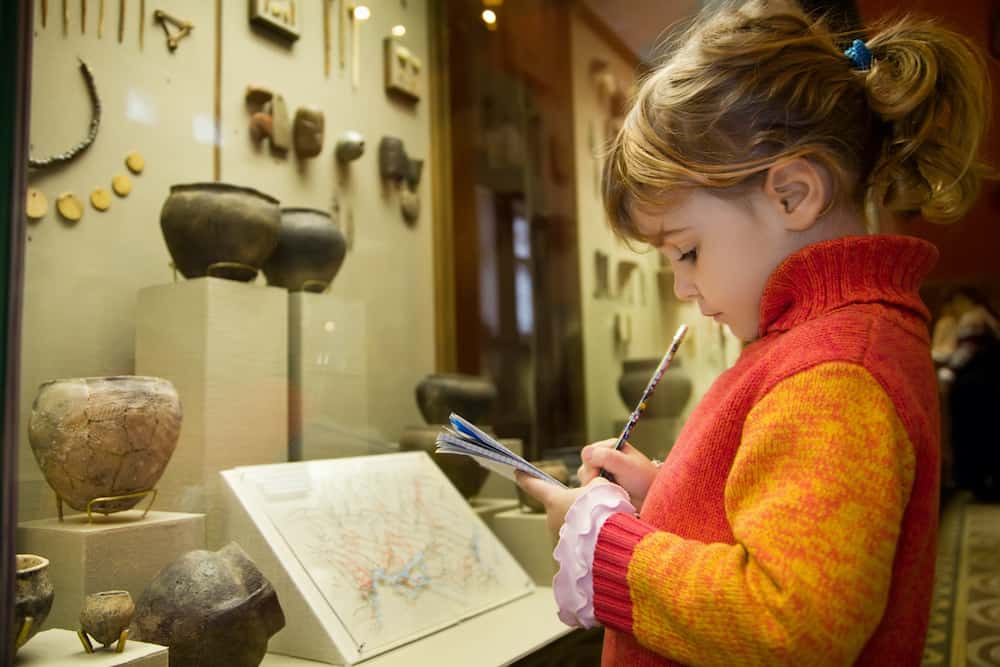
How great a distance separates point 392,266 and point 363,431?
0.76 m

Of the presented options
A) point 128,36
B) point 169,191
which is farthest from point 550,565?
point 128,36

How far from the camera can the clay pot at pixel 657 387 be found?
2.24 metres

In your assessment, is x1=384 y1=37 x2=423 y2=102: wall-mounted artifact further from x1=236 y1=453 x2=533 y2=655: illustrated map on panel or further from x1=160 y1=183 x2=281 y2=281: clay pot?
x1=236 y1=453 x2=533 y2=655: illustrated map on panel

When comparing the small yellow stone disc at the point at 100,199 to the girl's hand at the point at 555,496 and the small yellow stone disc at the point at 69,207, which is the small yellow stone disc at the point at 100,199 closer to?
the small yellow stone disc at the point at 69,207

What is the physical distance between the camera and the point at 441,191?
3.12 metres

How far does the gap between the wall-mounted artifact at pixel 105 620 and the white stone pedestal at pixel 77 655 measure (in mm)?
17

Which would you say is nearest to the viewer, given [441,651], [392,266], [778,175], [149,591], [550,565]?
[778,175]

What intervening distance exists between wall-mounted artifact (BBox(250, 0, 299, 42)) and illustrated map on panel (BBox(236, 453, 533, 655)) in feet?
3.99

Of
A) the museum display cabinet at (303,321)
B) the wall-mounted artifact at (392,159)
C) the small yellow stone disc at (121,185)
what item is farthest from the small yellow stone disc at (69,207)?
the wall-mounted artifact at (392,159)

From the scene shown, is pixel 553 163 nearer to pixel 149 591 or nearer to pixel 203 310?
pixel 203 310

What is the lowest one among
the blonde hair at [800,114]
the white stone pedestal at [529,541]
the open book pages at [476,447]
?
the white stone pedestal at [529,541]

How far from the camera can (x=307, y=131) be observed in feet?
8.25

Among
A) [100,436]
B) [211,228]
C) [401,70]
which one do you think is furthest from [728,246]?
[401,70]

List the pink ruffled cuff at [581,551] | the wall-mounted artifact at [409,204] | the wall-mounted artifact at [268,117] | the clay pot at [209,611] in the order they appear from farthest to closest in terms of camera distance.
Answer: the wall-mounted artifact at [409,204]
the wall-mounted artifact at [268,117]
the clay pot at [209,611]
the pink ruffled cuff at [581,551]
